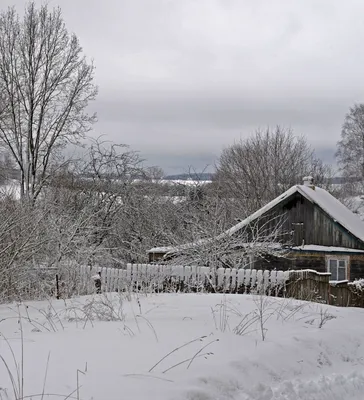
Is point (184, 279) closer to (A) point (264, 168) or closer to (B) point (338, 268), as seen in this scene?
(B) point (338, 268)

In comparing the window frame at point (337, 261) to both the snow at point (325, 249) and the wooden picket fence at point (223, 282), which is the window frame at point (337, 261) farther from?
the wooden picket fence at point (223, 282)

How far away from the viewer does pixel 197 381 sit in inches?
134

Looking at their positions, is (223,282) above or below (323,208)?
below

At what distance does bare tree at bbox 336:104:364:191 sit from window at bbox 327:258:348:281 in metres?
24.4

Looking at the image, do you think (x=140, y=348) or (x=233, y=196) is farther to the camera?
(x=233, y=196)

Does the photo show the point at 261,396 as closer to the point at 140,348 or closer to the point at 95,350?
the point at 140,348

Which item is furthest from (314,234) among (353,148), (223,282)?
(353,148)

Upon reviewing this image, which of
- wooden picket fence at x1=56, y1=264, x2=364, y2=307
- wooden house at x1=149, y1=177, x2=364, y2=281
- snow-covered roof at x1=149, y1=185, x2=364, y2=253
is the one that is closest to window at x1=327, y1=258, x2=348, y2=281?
wooden house at x1=149, y1=177, x2=364, y2=281

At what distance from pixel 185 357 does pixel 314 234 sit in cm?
1757

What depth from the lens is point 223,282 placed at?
1202cm

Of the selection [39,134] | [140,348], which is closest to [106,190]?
[39,134]

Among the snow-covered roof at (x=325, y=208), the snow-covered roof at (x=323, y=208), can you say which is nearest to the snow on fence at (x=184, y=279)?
the snow-covered roof at (x=323, y=208)

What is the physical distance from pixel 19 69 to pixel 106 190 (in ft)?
Answer: 22.6

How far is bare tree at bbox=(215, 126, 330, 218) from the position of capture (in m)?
35.9
